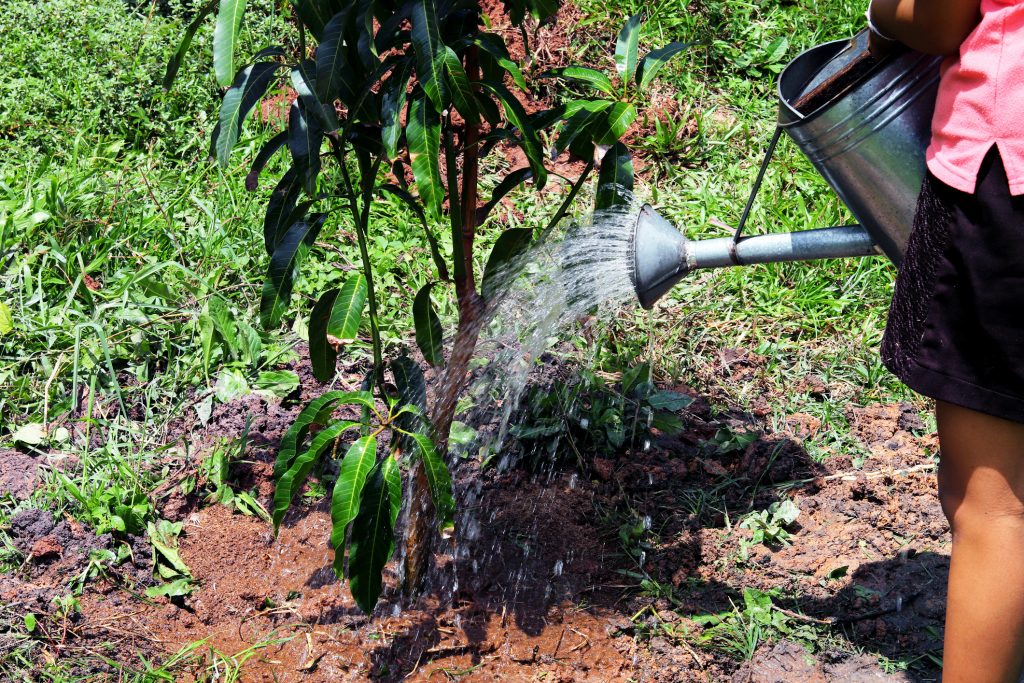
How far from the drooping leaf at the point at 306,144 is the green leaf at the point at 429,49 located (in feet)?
0.65

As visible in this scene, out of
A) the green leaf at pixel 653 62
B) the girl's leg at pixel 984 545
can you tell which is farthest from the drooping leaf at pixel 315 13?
the girl's leg at pixel 984 545

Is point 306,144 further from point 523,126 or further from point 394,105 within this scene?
point 523,126

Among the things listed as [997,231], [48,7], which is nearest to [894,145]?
[997,231]

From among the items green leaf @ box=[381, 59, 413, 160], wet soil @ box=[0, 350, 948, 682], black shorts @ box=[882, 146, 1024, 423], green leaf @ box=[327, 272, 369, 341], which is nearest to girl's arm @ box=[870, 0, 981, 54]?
black shorts @ box=[882, 146, 1024, 423]

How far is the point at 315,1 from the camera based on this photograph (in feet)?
5.13

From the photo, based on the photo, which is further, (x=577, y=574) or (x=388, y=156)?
(x=577, y=574)

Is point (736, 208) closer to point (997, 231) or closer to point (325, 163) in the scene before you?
point (325, 163)

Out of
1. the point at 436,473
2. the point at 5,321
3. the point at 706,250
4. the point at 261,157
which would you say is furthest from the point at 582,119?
the point at 5,321

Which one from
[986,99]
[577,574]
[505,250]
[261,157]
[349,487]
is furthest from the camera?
[577,574]

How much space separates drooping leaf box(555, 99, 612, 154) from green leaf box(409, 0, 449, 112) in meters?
0.36

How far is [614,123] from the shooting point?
1807 mm

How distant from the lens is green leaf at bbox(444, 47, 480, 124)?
156cm

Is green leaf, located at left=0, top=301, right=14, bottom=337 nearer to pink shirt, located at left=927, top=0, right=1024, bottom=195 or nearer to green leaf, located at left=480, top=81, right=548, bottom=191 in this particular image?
green leaf, located at left=480, top=81, right=548, bottom=191

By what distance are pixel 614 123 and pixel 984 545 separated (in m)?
0.91
